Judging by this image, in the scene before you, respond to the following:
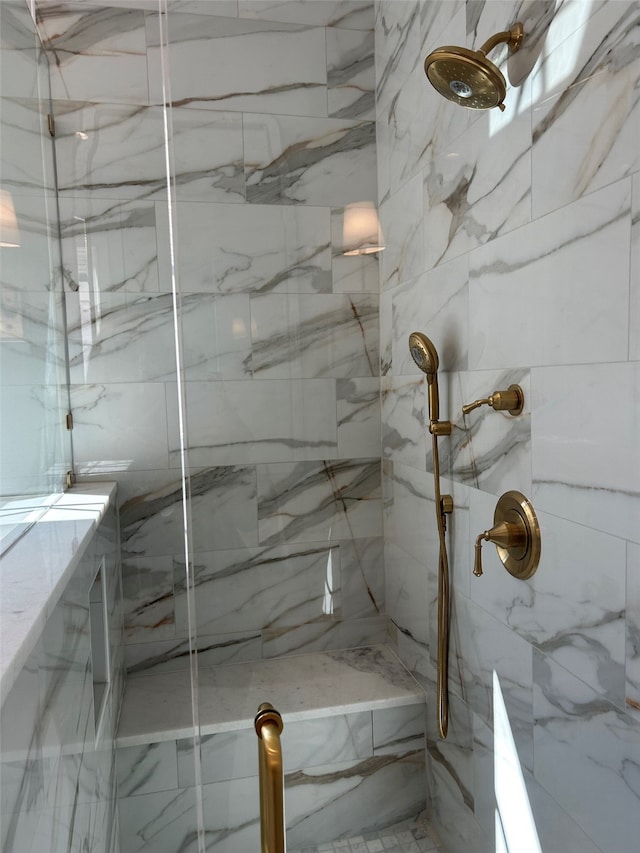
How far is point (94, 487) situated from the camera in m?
1.63

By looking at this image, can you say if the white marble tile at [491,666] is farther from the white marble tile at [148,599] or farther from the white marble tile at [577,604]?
the white marble tile at [148,599]

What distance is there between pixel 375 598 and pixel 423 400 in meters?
0.50

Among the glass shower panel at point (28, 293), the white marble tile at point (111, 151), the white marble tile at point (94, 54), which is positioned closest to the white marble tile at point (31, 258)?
the glass shower panel at point (28, 293)

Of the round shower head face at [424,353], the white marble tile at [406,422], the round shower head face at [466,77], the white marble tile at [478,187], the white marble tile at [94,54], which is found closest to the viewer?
the round shower head face at [466,77]

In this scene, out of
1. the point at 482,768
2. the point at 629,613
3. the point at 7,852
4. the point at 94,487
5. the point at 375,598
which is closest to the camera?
the point at 7,852

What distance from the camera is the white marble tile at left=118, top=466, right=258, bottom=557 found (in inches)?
55.2

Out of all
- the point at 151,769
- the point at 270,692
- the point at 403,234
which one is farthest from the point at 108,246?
the point at 151,769

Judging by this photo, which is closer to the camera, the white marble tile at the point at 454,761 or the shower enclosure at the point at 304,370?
the shower enclosure at the point at 304,370

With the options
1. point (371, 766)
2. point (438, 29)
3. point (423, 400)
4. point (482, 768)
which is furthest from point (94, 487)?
point (438, 29)

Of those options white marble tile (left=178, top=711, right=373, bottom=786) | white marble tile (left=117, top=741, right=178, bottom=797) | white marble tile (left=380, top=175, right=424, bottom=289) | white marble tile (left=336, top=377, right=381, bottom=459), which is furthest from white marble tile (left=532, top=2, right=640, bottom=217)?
white marble tile (left=117, top=741, right=178, bottom=797)

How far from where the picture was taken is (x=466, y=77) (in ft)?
3.46

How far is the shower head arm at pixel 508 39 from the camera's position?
3.48ft

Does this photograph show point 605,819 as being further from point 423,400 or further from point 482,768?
point 423,400

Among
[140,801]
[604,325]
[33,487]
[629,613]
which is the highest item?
[604,325]
